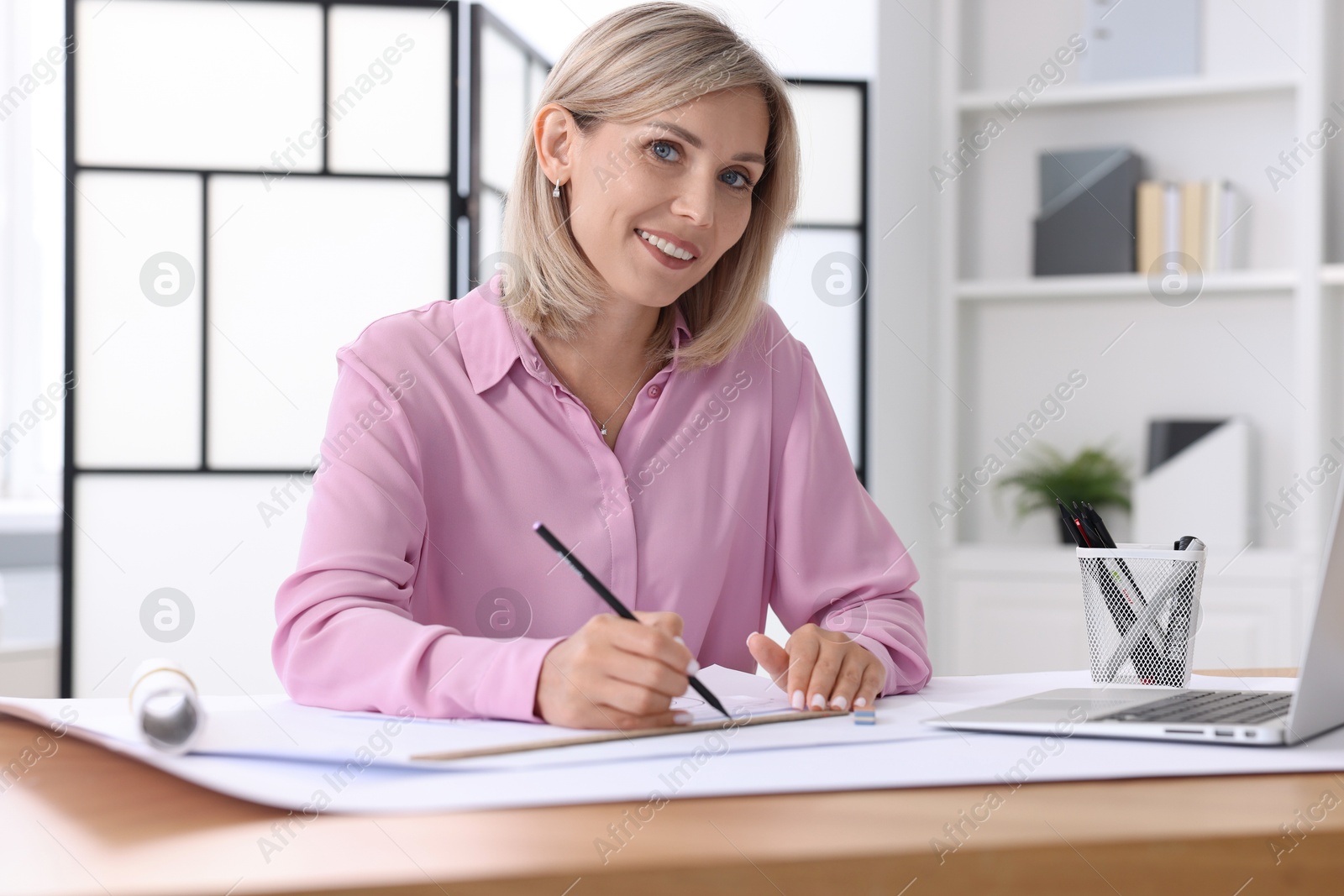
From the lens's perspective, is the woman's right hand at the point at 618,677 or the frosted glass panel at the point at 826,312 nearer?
the woman's right hand at the point at 618,677

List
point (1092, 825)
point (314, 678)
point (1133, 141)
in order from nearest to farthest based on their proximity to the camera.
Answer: point (1092, 825) < point (314, 678) < point (1133, 141)

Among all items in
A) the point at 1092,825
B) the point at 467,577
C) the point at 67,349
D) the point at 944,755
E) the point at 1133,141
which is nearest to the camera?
the point at 1092,825

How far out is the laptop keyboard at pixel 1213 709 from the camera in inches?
29.3

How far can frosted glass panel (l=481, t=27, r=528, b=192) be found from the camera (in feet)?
9.41

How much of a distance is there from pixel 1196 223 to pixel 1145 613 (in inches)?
86.1

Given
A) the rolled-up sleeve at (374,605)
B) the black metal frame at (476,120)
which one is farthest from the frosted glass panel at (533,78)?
the rolled-up sleeve at (374,605)

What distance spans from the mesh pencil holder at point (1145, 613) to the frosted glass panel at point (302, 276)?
2130 mm

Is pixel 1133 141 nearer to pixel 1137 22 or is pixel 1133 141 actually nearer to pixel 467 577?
pixel 1137 22

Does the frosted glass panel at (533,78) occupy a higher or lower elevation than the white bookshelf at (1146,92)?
higher

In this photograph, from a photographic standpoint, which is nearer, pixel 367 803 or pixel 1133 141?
pixel 367 803

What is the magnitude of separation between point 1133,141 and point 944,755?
9.10ft

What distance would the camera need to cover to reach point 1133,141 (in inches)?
119

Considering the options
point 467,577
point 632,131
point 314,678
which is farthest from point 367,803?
point 632,131

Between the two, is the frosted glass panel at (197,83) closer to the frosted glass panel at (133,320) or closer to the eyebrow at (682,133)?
the frosted glass panel at (133,320)
